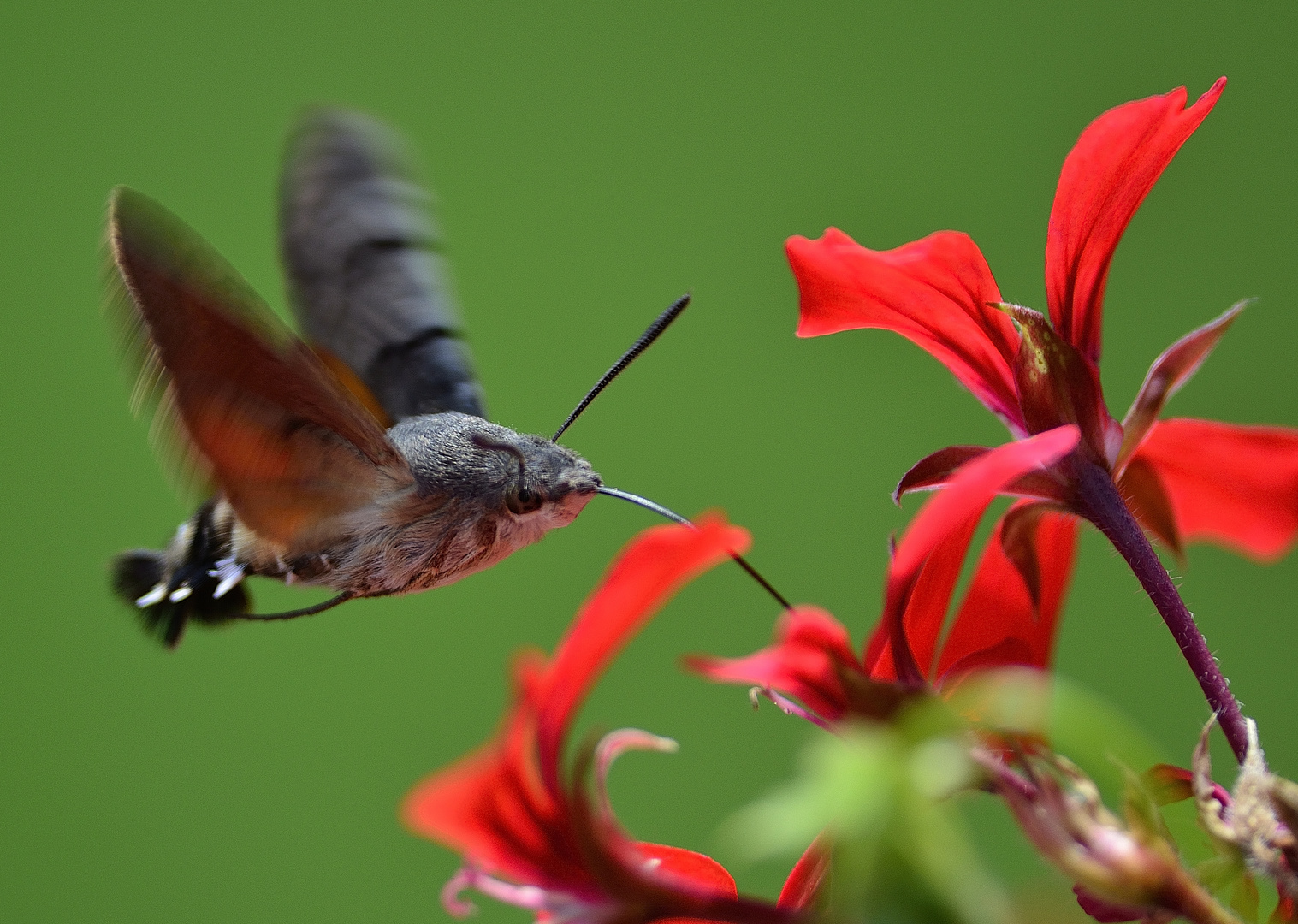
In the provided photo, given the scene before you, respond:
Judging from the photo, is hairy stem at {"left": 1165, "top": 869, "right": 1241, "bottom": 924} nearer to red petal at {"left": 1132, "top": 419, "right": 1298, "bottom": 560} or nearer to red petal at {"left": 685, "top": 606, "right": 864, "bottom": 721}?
red petal at {"left": 685, "top": 606, "right": 864, "bottom": 721}

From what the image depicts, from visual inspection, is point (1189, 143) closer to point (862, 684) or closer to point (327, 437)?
point (327, 437)

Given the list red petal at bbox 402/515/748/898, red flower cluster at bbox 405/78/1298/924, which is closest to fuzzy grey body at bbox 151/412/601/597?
red flower cluster at bbox 405/78/1298/924

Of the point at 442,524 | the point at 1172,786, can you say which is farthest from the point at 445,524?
the point at 1172,786

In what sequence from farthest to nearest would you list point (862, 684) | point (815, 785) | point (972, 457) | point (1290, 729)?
point (1290, 729), point (972, 457), point (862, 684), point (815, 785)

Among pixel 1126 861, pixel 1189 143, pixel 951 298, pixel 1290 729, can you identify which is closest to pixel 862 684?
pixel 1126 861

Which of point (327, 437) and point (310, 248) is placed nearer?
point (327, 437)

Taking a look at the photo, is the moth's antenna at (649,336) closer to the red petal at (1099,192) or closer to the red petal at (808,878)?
the red petal at (1099,192)

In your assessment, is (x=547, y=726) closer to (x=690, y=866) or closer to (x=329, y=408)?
(x=690, y=866)
